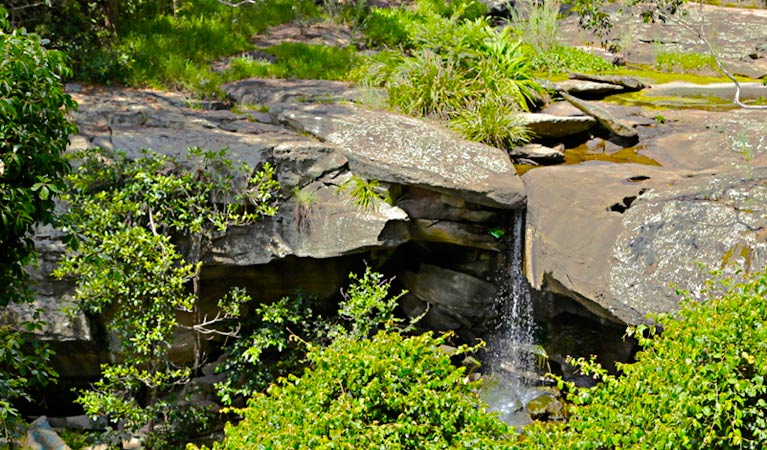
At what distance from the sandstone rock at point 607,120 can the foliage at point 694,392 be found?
425 cm

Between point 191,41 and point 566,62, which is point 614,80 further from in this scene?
point 191,41

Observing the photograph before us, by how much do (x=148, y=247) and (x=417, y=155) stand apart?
2.71 metres

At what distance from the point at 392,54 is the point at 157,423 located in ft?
18.5

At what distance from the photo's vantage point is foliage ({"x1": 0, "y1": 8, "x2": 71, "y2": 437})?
182 inches

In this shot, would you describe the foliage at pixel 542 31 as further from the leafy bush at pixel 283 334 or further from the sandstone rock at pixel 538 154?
the leafy bush at pixel 283 334

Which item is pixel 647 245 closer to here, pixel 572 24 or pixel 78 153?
pixel 78 153

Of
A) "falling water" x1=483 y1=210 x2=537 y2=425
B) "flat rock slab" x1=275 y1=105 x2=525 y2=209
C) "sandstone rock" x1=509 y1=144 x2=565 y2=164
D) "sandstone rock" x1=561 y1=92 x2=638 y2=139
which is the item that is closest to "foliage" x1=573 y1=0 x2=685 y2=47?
"sandstone rock" x1=561 y1=92 x2=638 y2=139

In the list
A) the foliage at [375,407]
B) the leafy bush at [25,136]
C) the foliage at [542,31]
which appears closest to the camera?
the foliage at [375,407]

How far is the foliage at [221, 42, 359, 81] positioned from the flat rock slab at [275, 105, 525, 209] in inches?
90.4

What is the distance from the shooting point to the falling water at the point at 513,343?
24.8 ft

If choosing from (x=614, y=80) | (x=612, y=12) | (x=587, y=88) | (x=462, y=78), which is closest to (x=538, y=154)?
(x=462, y=78)

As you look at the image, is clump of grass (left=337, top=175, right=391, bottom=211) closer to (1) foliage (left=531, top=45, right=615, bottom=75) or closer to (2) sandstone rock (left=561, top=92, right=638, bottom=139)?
(2) sandstone rock (left=561, top=92, right=638, bottom=139)

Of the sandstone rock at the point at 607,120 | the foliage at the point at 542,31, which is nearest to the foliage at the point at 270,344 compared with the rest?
the sandstone rock at the point at 607,120

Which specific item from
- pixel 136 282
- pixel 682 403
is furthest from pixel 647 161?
pixel 136 282
